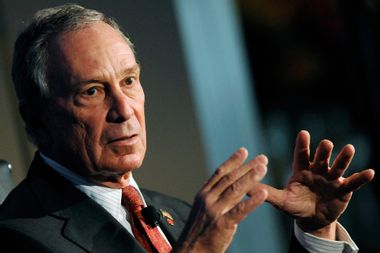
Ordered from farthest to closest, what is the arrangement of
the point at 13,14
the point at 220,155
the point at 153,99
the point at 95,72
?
1. the point at 220,155
2. the point at 153,99
3. the point at 13,14
4. the point at 95,72

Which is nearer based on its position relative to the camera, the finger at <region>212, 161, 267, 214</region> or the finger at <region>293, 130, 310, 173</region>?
the finger at <region>212, 161, 267, 214</region>

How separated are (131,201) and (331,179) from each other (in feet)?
1.72

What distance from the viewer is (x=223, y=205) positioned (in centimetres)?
155

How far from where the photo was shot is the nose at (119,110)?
1.87 m

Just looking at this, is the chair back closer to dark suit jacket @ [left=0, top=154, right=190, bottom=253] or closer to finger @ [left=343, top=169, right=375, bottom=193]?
dark suit jacket @ [left=0, top=154, right=190, bottom=253]

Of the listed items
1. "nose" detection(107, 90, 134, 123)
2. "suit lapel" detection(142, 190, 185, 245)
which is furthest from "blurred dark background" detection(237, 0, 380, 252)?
"nose" detection(107, 90, 134, 123)

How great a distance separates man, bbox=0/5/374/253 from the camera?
1829mm

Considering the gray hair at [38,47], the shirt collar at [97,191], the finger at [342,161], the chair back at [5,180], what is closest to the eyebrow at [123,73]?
the gray hair at [38,47]

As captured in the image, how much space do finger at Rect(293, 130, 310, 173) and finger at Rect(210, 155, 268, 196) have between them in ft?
1.18

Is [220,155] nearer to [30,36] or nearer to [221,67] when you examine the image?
[221,67]

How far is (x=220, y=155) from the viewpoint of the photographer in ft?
11.7

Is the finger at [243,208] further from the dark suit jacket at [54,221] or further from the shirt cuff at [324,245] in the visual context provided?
the shirt cuff at [324,245]

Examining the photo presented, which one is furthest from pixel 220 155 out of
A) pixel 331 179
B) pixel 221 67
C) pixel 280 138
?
pixel 280 138

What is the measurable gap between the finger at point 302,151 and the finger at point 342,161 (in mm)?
70
